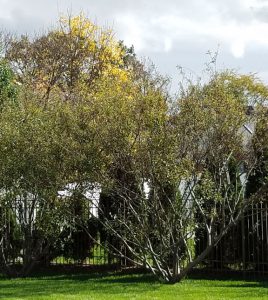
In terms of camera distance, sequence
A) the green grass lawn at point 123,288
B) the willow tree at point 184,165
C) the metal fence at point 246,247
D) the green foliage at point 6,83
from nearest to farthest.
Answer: the green grass lawn at point 123,288 → the willow tree at point 184,165 → the metal fence at point 246,247 → the green foliage at point 6,83

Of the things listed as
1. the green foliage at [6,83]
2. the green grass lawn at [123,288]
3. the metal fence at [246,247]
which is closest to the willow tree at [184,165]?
the green grass lawn at [123,288]

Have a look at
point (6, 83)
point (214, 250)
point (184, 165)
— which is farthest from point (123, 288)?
point (6, 83)

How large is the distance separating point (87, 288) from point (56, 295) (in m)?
1.32

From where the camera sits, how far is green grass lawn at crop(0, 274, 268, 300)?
448 inches

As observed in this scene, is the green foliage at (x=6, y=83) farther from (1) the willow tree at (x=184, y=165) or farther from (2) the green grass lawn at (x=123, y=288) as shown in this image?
(1) the willow tree at (x=184, y=165)

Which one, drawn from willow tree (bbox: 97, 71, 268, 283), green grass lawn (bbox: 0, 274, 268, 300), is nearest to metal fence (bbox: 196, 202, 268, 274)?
green grass lawn (bbox: 0, 274, 268, 300)

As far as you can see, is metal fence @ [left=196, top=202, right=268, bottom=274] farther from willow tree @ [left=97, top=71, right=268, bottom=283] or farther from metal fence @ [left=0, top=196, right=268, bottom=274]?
willow tree @ [left=97, top=71, right=268, bottom=283]

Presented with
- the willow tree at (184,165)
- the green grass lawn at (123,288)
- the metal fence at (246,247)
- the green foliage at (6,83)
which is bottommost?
the green grass lawn at (123,288)

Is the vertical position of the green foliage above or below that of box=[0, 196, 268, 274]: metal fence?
above

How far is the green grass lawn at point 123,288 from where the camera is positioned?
37.3 feet

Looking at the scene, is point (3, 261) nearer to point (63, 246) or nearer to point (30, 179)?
point (63, 246)

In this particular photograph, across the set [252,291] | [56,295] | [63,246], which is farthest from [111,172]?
[63,246]

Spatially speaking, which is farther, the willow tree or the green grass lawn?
the willow tree

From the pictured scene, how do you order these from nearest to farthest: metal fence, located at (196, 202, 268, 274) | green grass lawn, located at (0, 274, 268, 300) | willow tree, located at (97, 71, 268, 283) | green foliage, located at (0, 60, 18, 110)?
green grass lawn, located at (0, 274, 268, 300), willow tree, located at (97, 71, 268, 283), metal fence, located at (196, 202, 268, 274), green foliage, located at (0, 60, 18, 110)
